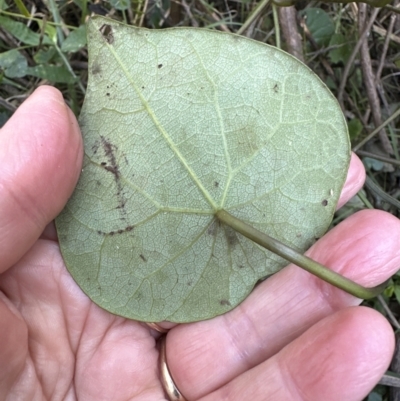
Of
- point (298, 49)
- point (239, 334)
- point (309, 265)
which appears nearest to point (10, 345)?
point (239, 334)

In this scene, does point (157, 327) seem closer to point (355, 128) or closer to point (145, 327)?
point (145, 327)

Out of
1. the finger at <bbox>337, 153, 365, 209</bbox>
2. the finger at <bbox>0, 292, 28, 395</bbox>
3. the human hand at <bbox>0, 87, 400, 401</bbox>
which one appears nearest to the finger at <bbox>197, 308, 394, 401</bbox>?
the human hand at <bbox>0, 87, 400, 401</bbox>

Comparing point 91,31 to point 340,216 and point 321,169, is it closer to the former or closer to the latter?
point 321,169

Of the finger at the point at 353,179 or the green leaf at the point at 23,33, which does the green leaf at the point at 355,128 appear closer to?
the finger at the point at 353,179

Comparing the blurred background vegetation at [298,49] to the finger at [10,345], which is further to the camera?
the blurred background vegetation at [298,49]

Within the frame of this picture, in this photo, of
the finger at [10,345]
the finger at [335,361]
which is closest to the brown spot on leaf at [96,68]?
the finger at [10,345]

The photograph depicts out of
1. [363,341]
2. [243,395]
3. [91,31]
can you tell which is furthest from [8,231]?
[363,341]

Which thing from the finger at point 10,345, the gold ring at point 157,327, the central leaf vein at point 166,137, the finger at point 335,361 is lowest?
the gold ring at point 157,327

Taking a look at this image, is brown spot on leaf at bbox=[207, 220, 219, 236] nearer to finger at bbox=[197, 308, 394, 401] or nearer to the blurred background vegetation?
finger at bbox=[197, 308, 394, 401]

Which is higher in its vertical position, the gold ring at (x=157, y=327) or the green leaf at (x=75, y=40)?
the green leaf at (x=75, y=40)
